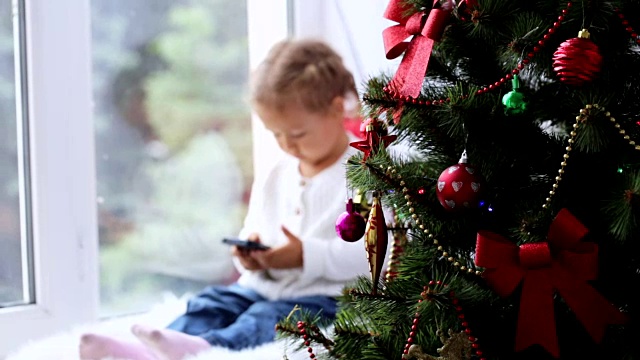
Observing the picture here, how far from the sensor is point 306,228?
1.58m

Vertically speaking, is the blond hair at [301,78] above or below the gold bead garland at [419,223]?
above

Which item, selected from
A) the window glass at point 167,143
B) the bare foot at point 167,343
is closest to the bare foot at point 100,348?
the bare foot at point 167,343

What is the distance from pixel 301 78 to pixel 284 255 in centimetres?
37

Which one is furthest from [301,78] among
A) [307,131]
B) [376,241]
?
[376,241]

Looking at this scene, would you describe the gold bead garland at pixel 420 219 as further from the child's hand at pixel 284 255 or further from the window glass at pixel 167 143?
the window glass at pixel 167 143

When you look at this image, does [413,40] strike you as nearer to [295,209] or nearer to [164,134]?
[295,209]

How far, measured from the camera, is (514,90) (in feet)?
2.65

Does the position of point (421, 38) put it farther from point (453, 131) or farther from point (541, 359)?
point (541, 359)

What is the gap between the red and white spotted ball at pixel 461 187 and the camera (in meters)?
0.79

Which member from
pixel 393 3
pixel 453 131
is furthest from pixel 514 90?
pixel 393 3

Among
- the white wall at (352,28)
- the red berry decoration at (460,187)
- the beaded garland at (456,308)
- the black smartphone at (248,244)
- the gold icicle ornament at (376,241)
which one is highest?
the white wall at (352,28)

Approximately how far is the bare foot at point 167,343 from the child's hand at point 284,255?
→ 29cm

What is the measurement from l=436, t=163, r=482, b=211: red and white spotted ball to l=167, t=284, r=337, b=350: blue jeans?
1.91ft

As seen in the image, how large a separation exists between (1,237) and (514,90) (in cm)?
113
